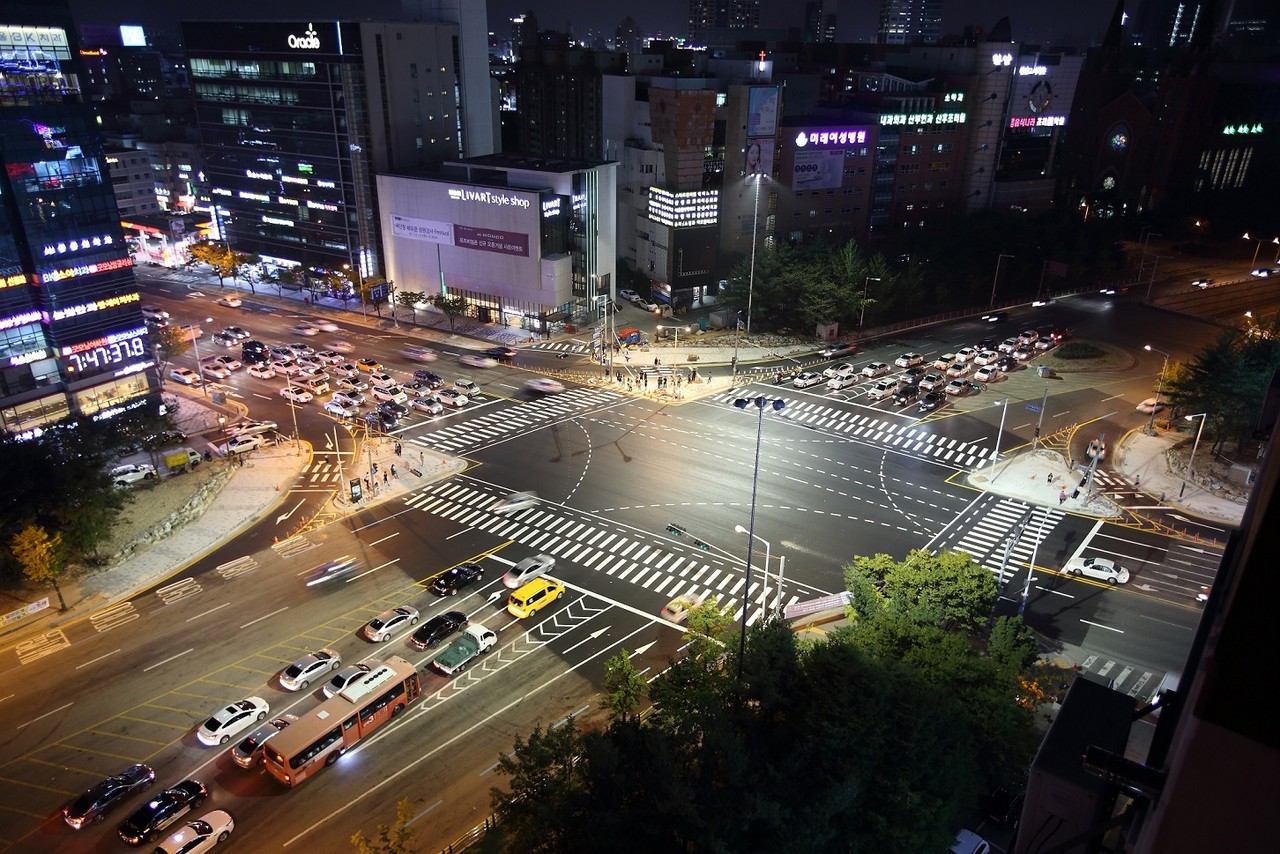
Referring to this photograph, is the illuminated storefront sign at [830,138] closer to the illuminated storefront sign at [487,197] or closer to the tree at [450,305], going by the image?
the illuminated storefront sign at [487,197]

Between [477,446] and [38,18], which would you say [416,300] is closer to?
[477,446]

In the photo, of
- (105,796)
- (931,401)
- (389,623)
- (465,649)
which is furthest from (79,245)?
(931,401)

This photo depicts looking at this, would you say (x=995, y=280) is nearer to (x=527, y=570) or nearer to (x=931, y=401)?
(x=931, y=401)

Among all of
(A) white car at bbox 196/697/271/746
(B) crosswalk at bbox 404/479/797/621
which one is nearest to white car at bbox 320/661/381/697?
(A) white car at bbox 196/697/271/746

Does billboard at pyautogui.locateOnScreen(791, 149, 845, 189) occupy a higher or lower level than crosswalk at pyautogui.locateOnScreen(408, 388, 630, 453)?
higher

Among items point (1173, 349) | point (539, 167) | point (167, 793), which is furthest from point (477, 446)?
point (1173, 349)

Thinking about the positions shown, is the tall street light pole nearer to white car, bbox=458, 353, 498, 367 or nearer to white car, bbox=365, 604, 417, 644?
white car, bbox=458, 353, 498, 367

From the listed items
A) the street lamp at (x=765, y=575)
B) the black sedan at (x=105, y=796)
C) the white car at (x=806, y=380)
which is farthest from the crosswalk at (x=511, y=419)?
the black sedan at (x=105, y=796)
